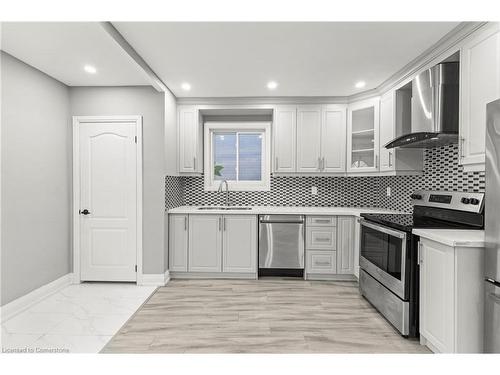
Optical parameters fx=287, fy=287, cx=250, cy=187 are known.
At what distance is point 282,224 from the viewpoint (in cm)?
368

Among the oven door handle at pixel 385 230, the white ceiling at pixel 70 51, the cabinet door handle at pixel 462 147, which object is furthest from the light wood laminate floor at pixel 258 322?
the white ceiling at pixel 70 51

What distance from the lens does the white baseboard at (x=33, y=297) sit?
2.62 meters

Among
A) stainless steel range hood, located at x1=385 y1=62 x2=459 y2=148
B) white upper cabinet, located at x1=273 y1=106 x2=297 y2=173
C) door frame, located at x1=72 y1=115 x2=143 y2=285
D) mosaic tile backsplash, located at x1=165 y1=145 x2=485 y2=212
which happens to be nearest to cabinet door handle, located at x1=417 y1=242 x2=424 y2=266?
stainless steel range hood, located at x1=385 y1=62 x2=459 y2=148

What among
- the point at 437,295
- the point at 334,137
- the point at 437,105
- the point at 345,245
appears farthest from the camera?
the point at 334,137

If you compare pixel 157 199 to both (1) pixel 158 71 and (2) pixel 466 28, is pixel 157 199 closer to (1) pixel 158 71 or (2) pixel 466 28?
(1) pixel 158 71

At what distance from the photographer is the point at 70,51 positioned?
2.56 metres

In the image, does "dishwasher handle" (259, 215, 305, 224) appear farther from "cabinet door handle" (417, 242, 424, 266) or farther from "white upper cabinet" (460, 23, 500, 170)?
"white upper cabinet" (460, 23, 500, 170)

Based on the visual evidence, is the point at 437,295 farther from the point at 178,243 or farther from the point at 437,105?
the point at 178,243

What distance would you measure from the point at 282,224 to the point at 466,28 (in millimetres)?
2565

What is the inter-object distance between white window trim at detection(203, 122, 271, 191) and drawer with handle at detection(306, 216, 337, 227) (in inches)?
37.1

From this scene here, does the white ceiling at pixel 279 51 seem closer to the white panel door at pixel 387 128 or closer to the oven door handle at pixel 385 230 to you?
the white panel door at pixel 387 128

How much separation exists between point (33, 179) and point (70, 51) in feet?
4.38

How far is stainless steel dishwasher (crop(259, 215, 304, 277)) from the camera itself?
12.1 ft

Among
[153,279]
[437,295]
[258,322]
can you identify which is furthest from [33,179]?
[437,295]
